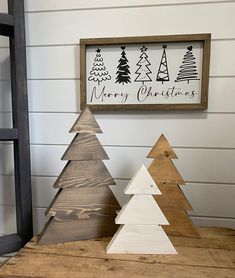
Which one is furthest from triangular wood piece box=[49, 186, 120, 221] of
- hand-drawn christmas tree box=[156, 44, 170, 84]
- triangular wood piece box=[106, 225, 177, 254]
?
hand-drawn christmas tree box=[156, 44, 170, 84]

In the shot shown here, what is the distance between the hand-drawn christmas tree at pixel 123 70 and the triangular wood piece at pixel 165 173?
34 cm

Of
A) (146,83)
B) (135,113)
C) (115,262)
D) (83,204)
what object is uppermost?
(146,83)

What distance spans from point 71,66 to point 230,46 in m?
0.58

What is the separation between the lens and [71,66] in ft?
3.42

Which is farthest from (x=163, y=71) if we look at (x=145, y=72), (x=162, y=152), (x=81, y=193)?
(x=81, y=193)

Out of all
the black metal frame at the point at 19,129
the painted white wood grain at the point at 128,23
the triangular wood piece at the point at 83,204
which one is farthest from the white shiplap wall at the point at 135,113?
the triangular wood piece at the point at 83,204

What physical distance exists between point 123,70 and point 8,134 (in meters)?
0.46

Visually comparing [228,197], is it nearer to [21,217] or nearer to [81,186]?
[81,186]

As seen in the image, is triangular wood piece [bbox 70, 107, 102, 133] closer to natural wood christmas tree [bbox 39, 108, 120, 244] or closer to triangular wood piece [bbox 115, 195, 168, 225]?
natural wood christmas tree [bbox 39, 108, 120, 244]

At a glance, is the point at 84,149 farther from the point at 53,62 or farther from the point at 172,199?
the point at 53,62

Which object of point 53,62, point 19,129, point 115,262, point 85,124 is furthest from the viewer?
point 53,62

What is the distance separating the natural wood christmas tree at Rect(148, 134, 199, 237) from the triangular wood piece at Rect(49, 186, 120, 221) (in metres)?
0.15

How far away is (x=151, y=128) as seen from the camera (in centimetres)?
103

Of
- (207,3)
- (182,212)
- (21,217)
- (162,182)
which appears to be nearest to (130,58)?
(207,3)
